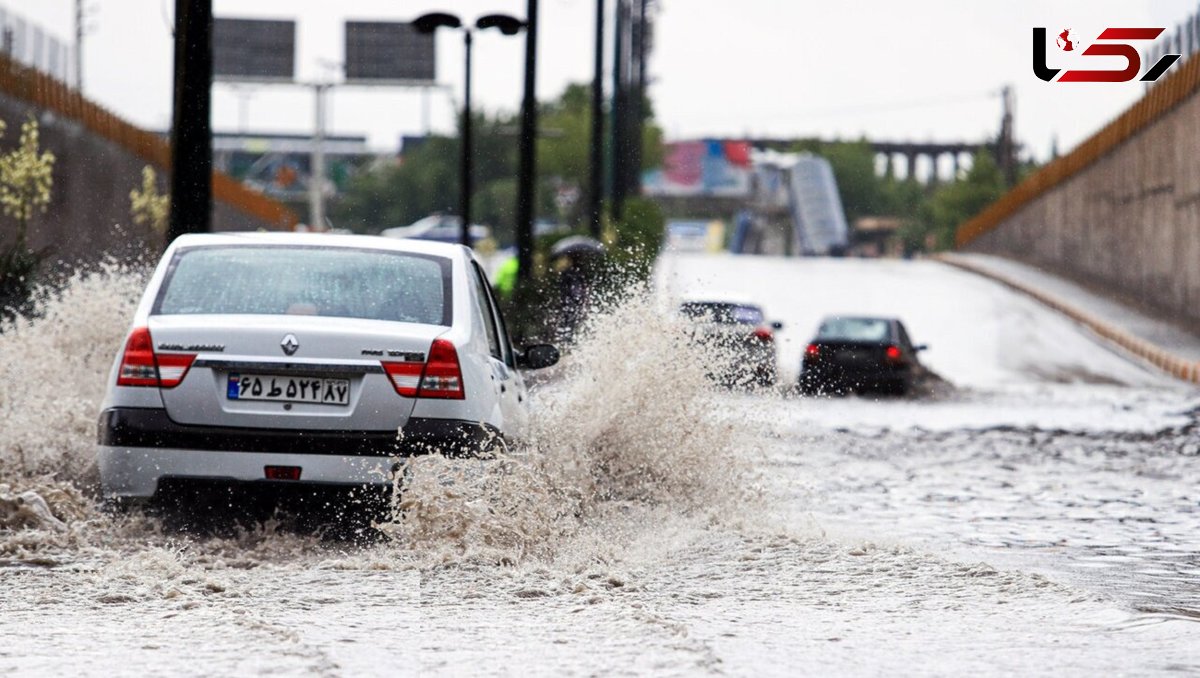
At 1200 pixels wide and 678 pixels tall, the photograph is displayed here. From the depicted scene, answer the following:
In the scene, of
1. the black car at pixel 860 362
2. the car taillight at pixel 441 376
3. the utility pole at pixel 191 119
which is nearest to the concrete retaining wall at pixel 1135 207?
the black car at pixel 860 362

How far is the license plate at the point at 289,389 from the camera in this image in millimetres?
9008

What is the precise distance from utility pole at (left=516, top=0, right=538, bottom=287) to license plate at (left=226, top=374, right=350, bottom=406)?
22.8 metres

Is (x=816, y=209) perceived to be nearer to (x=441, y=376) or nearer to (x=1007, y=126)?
(x=1007, y=126)

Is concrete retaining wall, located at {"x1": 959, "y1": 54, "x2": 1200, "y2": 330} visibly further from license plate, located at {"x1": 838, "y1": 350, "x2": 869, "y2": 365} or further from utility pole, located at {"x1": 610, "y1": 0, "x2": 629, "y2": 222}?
license plate, located at {"x1": 838, "y1": 350, "x2": 869, "y2": 365}

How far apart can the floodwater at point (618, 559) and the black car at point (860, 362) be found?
42.8 ft

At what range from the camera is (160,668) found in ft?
20.0

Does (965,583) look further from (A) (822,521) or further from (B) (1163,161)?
(B) (1163,161)

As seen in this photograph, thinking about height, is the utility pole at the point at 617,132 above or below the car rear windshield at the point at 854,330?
above

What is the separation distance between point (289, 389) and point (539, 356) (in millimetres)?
2211

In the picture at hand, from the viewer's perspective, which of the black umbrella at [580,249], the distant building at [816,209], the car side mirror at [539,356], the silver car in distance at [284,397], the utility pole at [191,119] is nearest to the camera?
the silver car in distance at [284,397]

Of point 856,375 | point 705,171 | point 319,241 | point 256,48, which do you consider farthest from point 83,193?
point 705,171

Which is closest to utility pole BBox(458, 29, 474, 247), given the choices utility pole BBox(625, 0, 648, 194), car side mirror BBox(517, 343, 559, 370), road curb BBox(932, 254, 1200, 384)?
road curb BBox(932, 254, 1200, 384)

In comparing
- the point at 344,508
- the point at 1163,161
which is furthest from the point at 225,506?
the point at 1163,161

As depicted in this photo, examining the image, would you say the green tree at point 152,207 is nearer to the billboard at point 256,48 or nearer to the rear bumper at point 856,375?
the rear bumper at point 856,375
